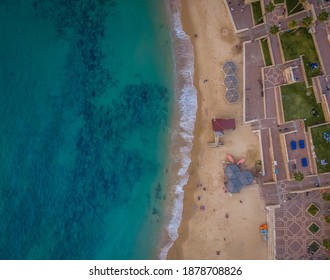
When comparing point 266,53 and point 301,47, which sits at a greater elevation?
point 301,47

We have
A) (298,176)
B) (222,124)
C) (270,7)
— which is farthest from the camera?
(222,124)

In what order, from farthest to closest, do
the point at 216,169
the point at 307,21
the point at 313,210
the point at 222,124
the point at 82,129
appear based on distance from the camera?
the point at 216,169, the point at 313,210, the point at 82,129, the point at 222,124, the point at 307,21

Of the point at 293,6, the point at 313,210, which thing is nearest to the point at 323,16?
the point at 293,6

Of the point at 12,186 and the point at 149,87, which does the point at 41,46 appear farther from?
the point at 12,186

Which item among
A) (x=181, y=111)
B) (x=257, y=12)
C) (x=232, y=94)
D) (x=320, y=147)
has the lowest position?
(x=320, y=147)

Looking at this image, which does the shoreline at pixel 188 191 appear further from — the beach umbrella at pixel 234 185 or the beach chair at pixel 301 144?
the beach chair at pixel 301 144

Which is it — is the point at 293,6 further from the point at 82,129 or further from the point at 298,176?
the point at 82,129

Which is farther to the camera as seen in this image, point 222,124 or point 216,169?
point 216,169

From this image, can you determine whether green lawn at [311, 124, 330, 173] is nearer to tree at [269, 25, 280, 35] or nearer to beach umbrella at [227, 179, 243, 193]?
beach umbrella at [227, 179, 243, 193]
